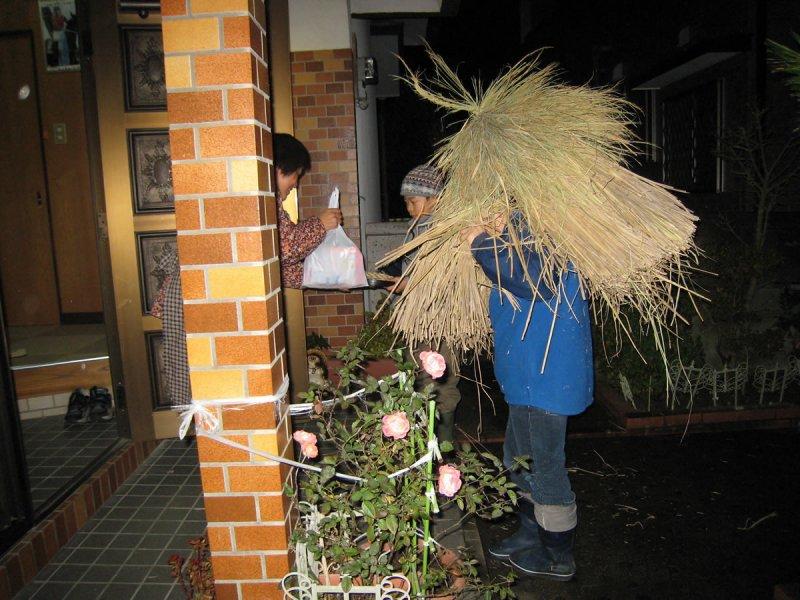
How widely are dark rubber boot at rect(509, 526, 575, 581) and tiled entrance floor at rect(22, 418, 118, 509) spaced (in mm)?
2321

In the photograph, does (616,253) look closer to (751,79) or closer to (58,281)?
(58,281)

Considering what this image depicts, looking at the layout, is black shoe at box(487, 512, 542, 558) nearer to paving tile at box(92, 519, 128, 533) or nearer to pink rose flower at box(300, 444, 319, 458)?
pink rose flower at box(300, 444, 319, 458)

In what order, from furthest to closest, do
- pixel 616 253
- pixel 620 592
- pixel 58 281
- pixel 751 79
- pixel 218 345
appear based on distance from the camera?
pixel 751 79 < pixel 58 281 < pixel 620 592 < pixel 616 253 < pixel 218 345

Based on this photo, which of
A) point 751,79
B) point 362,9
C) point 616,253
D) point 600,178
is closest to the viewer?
point 616,253

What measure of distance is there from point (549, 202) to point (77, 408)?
3.48m

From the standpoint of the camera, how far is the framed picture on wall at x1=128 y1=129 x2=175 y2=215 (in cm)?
324

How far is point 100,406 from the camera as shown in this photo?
382 cm

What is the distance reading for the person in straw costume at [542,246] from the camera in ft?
6.20

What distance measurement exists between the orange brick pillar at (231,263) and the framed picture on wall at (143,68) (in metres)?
1.86

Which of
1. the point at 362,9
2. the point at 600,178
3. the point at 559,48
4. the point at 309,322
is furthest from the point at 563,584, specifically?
the point at 559,48

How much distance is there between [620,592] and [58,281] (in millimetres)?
6362

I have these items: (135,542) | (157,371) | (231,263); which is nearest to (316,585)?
(231,263)

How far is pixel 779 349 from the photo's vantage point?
448cm

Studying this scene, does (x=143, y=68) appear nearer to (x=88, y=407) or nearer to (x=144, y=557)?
(x=88, y=407)
